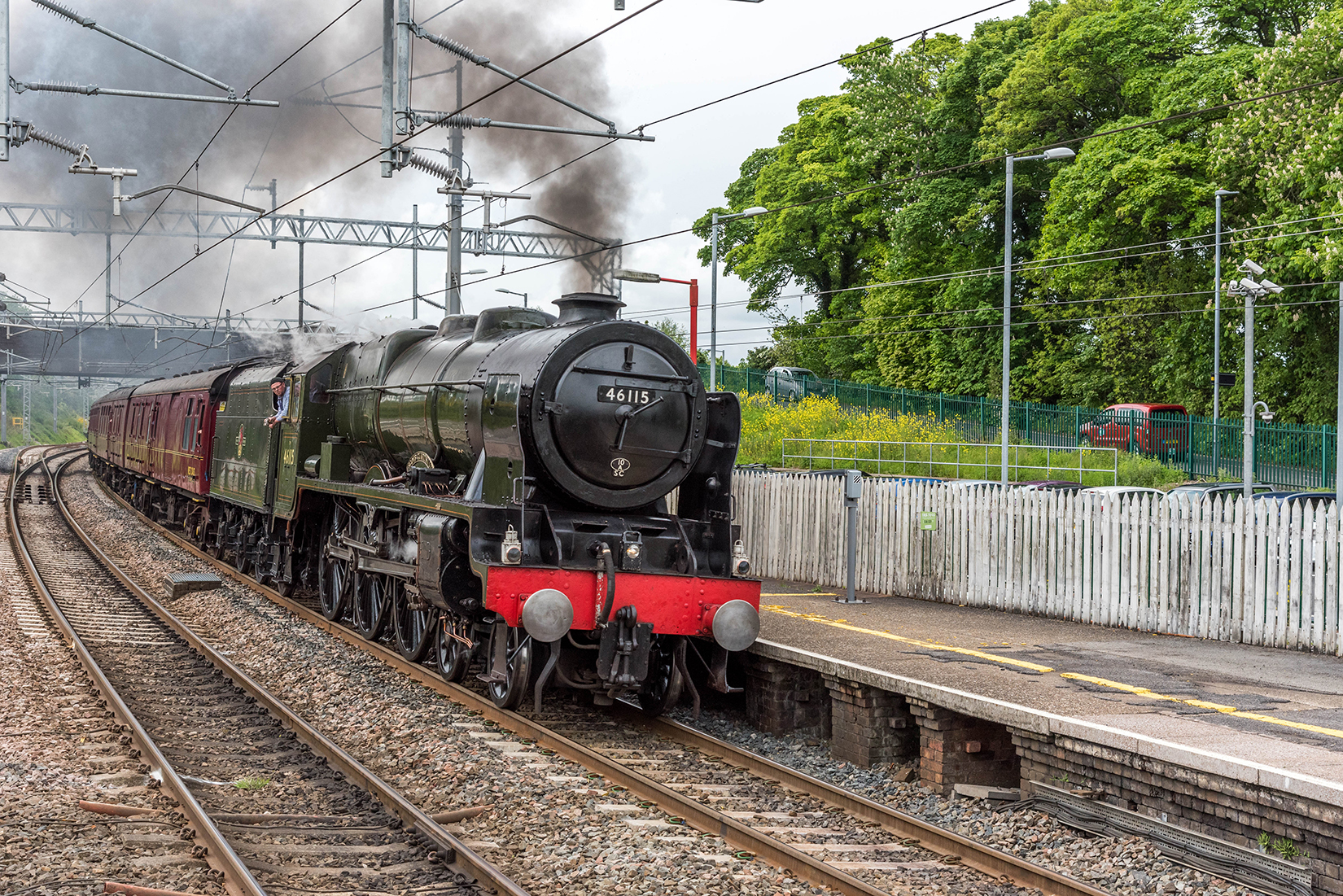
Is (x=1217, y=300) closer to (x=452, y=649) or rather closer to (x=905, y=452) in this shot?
(x=905, y=452)

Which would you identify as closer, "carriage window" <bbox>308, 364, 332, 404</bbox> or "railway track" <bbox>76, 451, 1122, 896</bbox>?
"railway track" <bbox>76, 451, 1122, 896</bbox>

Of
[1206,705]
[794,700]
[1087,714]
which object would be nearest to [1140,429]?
[794,700]

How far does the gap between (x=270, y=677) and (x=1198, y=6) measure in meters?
31.0

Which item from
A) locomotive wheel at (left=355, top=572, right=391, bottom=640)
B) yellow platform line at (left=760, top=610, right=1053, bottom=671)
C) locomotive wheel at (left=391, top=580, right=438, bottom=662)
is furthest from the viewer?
locomotive wheel at (left=355, top=572, right=391, bottom=640)

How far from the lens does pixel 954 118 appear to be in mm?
39281

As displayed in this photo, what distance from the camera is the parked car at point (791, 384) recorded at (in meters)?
41.9

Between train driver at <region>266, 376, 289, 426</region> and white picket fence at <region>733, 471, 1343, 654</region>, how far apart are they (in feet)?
20.3

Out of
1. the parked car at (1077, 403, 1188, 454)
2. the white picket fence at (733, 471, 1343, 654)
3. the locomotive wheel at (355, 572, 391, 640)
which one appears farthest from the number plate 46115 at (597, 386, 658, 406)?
the parked car at (1077, 403, 1188, 454)

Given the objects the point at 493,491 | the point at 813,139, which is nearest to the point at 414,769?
the point at 493,491

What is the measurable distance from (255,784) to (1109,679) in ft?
19.1

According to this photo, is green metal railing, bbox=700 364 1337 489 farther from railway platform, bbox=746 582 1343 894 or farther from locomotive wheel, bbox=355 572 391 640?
railway platform, bbox=746 582 1343 894

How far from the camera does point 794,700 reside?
30.3ft

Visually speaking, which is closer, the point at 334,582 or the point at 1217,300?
the point at 334,582

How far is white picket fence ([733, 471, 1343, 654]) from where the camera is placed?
10.1 m
